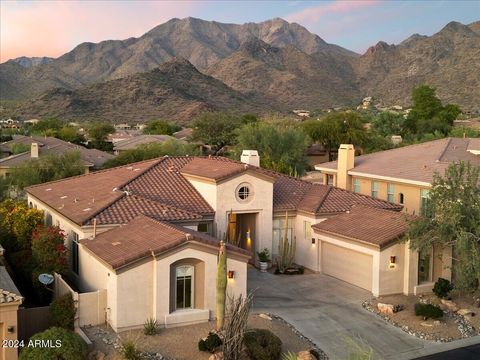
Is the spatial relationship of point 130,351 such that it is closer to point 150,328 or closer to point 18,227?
point 150,328

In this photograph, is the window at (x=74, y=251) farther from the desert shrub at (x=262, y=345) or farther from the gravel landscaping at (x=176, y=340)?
the desert shrub at (x=262, y=345)

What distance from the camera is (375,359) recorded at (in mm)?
18578

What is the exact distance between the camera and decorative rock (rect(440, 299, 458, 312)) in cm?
2325

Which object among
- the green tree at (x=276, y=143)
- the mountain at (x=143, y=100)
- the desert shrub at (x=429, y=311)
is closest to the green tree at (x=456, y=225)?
the desert shrub at (x=429, y=311)

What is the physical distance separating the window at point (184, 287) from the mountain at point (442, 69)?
132560 millimetres

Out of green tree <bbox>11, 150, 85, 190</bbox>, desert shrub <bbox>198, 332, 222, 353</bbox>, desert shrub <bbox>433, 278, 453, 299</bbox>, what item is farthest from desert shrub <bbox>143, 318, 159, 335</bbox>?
green tree <bbox>11, 150, 85, 190</bbox>

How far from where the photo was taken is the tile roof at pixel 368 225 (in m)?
24.6

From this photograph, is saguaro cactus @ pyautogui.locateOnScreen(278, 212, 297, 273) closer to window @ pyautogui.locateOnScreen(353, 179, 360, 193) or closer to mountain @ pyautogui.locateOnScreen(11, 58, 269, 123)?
window @ pyautogui.locateOnScreen(353, 179, 360, 193)

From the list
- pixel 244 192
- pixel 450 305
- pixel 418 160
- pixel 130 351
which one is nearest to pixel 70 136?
pixel 418 160

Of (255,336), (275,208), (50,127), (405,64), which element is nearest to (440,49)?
(405,64)

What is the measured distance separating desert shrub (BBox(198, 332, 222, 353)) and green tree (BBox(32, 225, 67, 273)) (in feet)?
27.0

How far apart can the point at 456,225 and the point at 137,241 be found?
12160 millimetres

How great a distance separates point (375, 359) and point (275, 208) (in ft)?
38.8

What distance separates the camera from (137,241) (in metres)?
21.5
